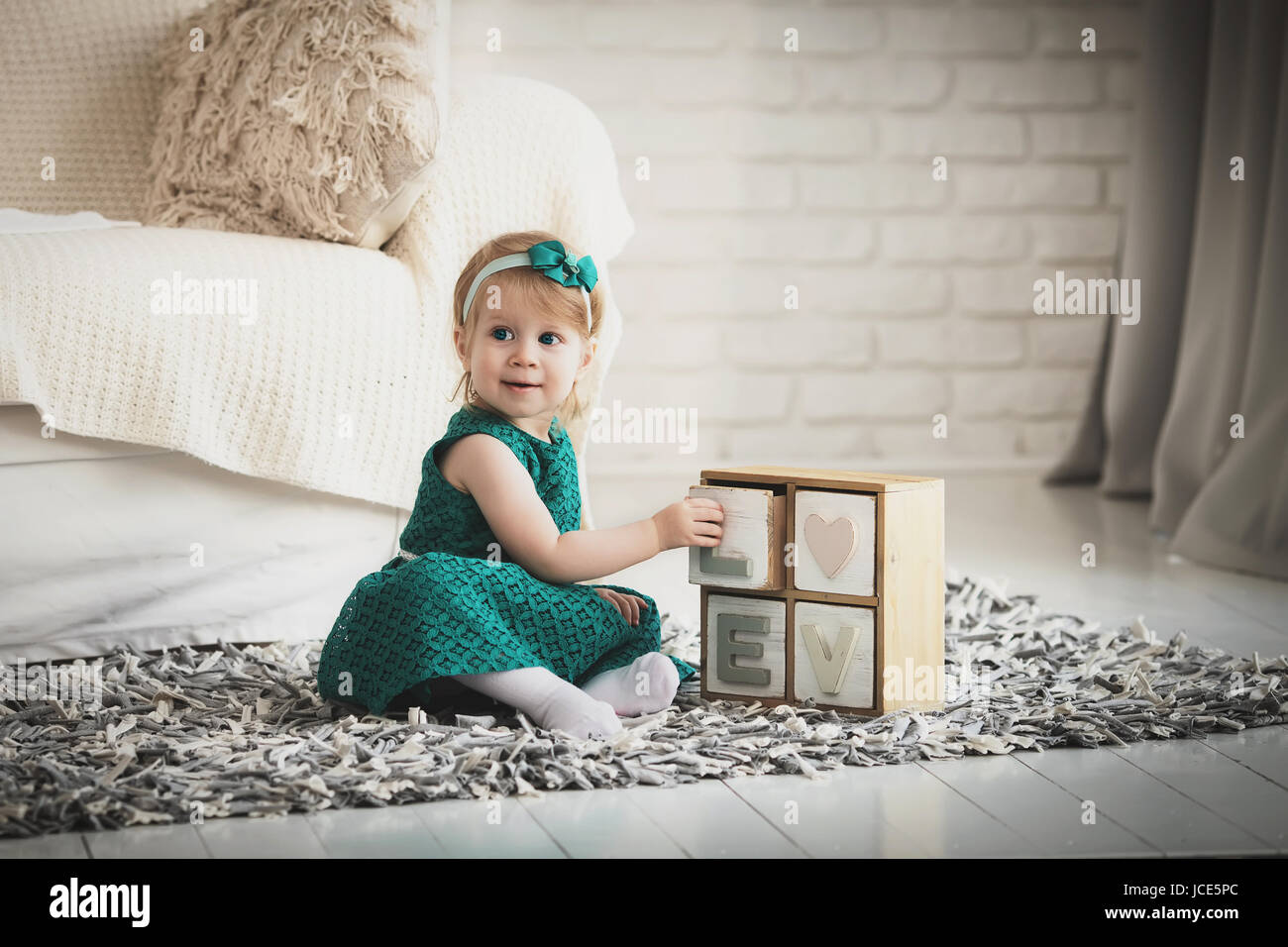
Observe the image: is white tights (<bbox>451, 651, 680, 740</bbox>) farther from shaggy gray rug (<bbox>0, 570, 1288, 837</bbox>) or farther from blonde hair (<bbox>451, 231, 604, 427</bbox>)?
blonde hair (<bbox>451, 231, 604, 427</bbox>)

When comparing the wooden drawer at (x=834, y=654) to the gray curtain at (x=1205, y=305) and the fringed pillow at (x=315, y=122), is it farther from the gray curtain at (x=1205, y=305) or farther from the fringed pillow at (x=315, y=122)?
the gray curtain at (x=1205, y=305)

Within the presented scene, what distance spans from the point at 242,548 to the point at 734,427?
4.97 ft

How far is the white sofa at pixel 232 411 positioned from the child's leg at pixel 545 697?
400 millimetres

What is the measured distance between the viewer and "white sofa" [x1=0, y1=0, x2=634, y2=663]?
4.76 ft

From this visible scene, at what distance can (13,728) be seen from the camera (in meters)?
1.23

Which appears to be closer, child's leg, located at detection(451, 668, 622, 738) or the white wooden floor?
the white wooden floor

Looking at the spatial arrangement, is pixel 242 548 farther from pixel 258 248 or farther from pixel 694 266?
pixel 694 266

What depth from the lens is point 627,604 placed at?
1.40 meters

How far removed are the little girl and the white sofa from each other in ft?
0.77

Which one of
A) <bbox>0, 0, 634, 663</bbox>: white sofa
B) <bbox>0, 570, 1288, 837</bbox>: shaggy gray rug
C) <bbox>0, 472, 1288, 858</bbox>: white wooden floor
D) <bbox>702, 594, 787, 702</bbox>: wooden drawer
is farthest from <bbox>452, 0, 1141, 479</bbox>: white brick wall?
<bbox>0, 472, 1288, 858</bbox>: white wooden floor

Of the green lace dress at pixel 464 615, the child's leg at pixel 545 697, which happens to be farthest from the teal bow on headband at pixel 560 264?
the child's leg at pixel 545 697

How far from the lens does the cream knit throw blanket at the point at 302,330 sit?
4.74 feet

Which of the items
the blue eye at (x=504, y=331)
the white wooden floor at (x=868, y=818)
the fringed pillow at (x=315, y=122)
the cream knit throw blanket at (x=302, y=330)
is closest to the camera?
the white wooden floor at (x=868, y=818)

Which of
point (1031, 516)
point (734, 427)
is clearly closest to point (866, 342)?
point (734, 427)
